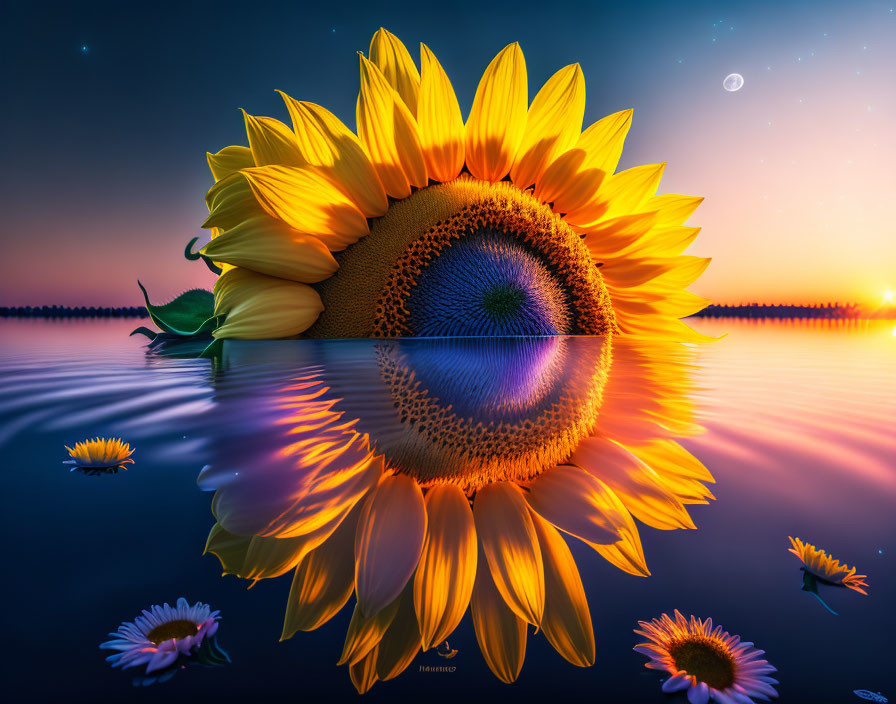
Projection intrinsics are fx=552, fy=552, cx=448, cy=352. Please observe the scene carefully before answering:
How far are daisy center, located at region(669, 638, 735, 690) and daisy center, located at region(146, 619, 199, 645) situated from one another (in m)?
0.22

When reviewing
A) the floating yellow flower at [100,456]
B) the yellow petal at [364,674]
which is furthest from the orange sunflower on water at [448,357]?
the floating yellow flower at [100,456]

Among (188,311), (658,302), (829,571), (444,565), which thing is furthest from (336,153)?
(829,571)

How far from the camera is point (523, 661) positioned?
28cm

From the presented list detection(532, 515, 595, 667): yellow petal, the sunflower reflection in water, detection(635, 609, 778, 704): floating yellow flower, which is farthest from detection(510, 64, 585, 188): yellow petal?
detection(635, 609, 778, 704): floating yellow flower

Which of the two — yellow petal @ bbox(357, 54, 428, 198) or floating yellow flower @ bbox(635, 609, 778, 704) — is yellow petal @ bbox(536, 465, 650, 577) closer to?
floating yellow flower @ bbox(635, 609, 778, 704)

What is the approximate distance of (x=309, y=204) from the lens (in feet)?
4.69

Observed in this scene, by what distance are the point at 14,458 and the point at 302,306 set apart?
95 centimetres

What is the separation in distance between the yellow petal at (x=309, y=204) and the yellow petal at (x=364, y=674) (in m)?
1.27

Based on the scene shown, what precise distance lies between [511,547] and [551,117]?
1562 mm

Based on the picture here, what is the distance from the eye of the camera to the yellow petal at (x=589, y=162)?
171cm

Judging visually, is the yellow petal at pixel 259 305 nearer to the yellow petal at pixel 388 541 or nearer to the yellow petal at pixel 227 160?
the yellow petal at pixel 227 160

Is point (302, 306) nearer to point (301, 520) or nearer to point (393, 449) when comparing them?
point (393, 449)

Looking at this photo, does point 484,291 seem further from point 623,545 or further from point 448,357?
point 623,545

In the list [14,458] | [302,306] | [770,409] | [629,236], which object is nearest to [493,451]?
[14,458]
